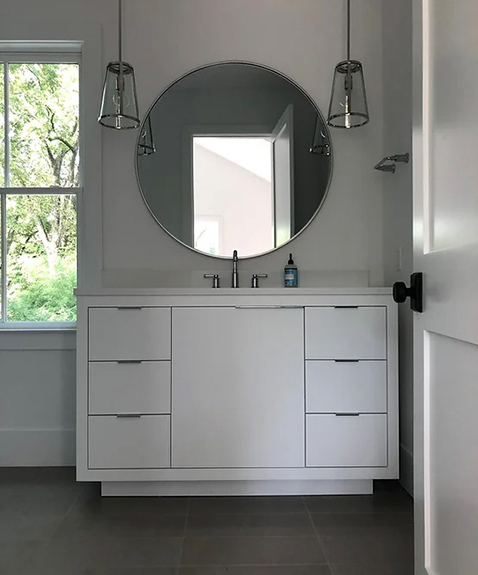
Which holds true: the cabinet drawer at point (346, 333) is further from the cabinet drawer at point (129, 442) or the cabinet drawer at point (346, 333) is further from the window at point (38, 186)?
the window at point (38, 186)

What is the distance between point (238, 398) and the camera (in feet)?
7.04

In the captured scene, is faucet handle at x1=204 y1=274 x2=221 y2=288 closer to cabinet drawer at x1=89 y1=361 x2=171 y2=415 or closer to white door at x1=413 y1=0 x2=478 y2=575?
cabinet drawer at x1=89 y1=361 x2=171 y2=415

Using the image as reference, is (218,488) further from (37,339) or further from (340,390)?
(37,339)

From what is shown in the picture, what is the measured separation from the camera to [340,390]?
2.16 meters

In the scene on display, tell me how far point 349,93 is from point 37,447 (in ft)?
7.75

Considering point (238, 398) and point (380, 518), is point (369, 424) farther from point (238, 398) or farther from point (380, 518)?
point (238, 398)

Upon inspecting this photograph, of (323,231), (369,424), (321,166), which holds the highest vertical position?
(321,166)

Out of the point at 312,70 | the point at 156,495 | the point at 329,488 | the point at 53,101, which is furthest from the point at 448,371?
the point at 53,101

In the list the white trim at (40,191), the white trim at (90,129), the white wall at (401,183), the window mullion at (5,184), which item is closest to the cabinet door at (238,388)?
the white wall at (401,183)

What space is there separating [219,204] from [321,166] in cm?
58

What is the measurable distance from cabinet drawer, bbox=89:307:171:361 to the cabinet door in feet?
0.21

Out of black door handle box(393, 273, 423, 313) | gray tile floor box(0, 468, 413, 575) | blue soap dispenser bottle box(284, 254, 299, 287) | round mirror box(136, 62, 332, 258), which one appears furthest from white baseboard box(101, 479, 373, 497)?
black door handle box(393, 273, 423, 313)

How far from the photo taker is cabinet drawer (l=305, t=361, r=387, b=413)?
2.16 metres

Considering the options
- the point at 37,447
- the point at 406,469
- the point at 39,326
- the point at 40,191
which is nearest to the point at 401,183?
the point at 406,469
